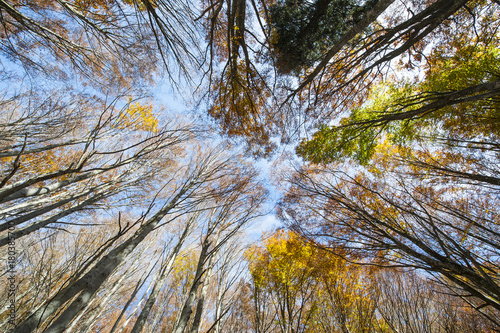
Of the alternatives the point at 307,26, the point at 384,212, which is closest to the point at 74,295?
the point at 384,212

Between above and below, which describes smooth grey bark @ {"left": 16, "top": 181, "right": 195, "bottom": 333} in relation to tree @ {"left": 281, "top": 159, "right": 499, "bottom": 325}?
below

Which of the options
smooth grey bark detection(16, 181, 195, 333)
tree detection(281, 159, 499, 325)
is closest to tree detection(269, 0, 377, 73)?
tree detection(281, 159, 499, 325)

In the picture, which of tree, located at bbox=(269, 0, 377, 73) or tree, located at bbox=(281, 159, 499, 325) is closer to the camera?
tree, located at bbox=(281, 159, 499, 325)

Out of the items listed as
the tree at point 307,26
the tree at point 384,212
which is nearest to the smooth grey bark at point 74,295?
the tree at point 384,212

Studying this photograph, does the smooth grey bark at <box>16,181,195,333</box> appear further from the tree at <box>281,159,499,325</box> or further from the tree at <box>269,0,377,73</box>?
the tree at <box>269,0,377,73</box>

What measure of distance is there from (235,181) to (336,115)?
3571mm

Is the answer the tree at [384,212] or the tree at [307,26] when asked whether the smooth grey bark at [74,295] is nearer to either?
the tree at [384,212]

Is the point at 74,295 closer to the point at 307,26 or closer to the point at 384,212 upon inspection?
the point at 384,212

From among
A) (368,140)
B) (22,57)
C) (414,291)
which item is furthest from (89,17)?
(414,291)

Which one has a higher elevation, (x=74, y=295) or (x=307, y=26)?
(x=307, y=26)

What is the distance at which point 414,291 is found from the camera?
14.5ft

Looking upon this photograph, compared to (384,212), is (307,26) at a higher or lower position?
higher

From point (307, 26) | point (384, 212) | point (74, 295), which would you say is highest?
point (307, 26)

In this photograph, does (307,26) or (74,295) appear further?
(307,26)
